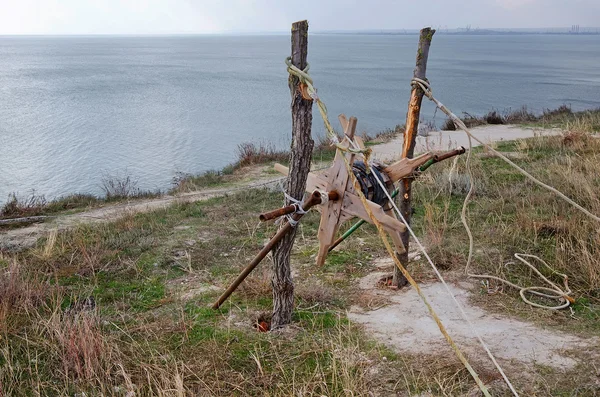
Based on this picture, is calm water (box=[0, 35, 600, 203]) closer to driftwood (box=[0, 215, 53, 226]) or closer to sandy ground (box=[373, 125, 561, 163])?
driftwood (box=[0, 215, 53, 226])

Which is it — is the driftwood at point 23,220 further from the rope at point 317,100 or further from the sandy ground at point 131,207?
the rope at point 317,100

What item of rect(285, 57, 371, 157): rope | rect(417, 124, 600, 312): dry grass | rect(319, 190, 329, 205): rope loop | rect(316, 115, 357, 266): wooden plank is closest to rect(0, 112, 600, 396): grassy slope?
rect(417, 124, 600, 312): dry grass

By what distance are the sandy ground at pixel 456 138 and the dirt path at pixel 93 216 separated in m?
3.67

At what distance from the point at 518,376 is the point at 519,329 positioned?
80 centimetres

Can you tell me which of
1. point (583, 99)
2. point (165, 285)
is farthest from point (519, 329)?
point (583, 99)

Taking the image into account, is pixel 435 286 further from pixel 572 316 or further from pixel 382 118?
pixel 382 118

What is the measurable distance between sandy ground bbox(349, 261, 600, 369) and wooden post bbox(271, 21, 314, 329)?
653 millimetres

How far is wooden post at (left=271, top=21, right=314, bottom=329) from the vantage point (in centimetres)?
386

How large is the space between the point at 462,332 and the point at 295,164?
71.4 inches

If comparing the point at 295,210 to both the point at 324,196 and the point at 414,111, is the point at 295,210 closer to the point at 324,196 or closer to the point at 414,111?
the point at 324,196

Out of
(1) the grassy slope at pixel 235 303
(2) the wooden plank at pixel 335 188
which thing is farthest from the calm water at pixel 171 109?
(2) the wooden plank at pixel 335 188

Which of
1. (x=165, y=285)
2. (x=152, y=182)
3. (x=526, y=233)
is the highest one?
(x=526, y=233)

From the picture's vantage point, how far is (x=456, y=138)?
16625mm

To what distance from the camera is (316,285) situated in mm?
5418
